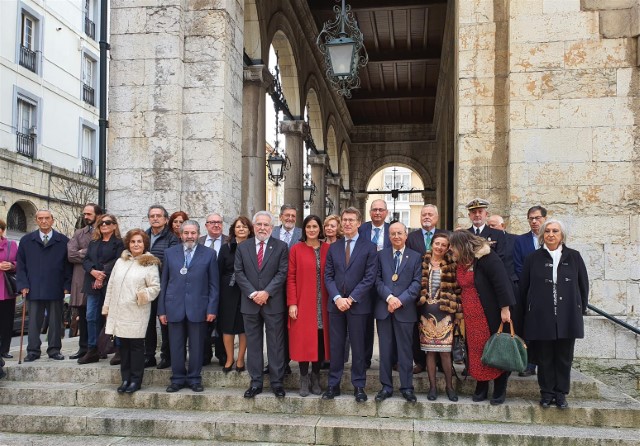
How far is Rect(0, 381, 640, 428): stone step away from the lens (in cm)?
541

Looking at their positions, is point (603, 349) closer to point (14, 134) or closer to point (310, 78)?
point (310, 78)

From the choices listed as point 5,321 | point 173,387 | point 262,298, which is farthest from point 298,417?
A: point 5,321

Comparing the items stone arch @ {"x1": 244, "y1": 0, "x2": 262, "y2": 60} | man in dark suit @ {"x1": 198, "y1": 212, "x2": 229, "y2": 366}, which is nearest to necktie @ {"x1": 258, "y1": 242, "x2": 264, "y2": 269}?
man in dark suit @ {"x1": 198, "y1": 212, "x2": 229, "y2": 366}

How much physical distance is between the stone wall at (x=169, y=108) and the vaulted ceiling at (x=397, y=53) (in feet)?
21.3

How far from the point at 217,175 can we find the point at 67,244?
2.11 m

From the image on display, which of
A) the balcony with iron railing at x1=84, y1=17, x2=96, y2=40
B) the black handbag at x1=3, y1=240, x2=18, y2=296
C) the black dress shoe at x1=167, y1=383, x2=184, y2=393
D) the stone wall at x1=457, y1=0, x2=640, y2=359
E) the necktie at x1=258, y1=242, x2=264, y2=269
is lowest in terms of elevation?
the black dress shoe at x1=167, y1=383, x2=184, y2=393

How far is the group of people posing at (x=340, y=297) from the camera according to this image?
5527 mm

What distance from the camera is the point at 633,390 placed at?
7.04 m

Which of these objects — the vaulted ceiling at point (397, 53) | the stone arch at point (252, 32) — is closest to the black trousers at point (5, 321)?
the stone arch at point (252, 32)

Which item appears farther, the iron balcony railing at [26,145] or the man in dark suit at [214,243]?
the iron balcony railing at [26,145]

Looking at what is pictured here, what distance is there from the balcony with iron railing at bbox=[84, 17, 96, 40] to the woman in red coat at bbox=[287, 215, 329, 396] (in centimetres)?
2431

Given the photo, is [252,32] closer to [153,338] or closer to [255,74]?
[255,74]

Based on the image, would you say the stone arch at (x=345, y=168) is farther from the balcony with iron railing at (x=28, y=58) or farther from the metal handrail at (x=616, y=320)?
the metal handrail at (x=616, y=320)

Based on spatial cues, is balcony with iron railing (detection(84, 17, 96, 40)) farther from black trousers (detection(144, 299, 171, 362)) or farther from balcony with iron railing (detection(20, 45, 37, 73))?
black trousers (detection(144, 299, 171, 362))
